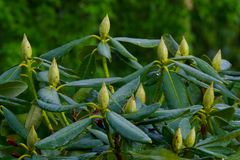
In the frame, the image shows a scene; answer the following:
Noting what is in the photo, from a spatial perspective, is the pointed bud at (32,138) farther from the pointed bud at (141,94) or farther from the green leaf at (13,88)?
the pointed bud at (141,94)

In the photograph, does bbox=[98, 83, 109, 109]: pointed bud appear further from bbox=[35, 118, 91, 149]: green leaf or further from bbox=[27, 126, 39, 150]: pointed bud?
bbox=[27, 126, 39, 150]: pointed bud

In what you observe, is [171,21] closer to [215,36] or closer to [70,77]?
[215,36]

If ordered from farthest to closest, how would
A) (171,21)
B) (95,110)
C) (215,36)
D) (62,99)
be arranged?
(215,36), (171,21), (62,99), (95,110)

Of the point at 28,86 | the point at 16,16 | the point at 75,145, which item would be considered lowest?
the point at 75,145

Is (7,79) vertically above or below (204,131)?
above

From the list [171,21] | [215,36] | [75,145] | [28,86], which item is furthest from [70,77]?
[215,36]

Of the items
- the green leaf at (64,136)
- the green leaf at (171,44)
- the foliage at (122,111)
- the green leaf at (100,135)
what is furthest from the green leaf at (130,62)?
the green leaf at (64,136)

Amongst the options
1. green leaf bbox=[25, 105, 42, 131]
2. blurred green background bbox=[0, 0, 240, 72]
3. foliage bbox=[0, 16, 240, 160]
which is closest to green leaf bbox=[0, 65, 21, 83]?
foliage bbox=[0, 16, 240, 160]
